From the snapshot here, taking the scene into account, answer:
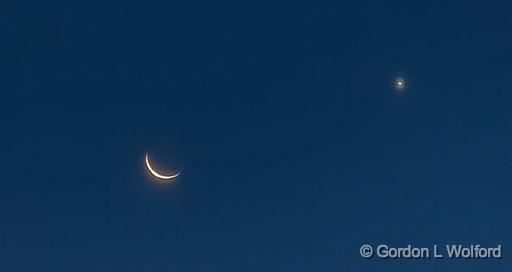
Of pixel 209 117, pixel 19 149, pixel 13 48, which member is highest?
pixel 13 48

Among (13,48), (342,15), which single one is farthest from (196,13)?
(13,48)

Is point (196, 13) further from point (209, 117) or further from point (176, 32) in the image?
point (209, 117)

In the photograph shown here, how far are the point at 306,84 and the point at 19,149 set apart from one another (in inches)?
84.4

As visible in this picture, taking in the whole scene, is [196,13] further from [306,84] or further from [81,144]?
[81,144]

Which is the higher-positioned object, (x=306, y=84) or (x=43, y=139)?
(x=306, y=84)

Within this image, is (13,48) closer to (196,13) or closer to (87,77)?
(87,77)

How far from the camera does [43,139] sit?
468cm

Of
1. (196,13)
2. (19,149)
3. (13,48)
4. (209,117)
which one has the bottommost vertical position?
(19,149)

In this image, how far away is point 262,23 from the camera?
4781 mm

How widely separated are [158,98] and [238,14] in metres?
0.87

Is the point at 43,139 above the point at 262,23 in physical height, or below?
below

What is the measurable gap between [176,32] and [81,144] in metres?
1.08

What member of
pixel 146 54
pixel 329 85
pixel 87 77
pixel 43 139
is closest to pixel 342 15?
pixel 329 85

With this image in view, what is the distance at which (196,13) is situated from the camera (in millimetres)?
4816
